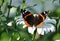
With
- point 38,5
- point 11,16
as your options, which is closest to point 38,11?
point 38,5

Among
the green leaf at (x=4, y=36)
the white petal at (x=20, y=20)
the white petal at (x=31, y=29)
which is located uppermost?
the white petal at (x=20, y=20)

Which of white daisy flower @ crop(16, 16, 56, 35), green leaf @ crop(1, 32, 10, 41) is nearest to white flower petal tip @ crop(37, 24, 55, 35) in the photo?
white daisy flower @ crop(16, 16, 56, 35)

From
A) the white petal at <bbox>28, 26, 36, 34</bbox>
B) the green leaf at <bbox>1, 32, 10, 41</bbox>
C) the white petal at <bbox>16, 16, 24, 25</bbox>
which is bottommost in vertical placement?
the green leaf at <bbox>1, 32, 10, 41</bbox>

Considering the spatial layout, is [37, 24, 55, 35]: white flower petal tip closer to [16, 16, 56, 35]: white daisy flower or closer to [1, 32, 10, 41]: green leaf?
[16, 16, 56, 35]: white daisy flower

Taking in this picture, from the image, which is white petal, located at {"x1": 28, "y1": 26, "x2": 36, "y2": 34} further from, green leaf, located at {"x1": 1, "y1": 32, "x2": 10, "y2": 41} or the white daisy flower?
green leaf, located at {"x1": 1, "y1": 32, "x2": 10, "y2": 41}

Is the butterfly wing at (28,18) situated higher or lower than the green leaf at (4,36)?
higher

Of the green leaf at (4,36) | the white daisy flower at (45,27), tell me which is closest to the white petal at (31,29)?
the white daisy flower at (45,27)

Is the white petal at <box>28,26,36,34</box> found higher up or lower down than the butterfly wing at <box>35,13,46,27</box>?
lower down

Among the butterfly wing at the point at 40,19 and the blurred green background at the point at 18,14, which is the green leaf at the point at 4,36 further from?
the butterfly wing at the point at 40,19

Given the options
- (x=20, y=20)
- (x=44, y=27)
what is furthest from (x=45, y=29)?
(x=20, y=20)

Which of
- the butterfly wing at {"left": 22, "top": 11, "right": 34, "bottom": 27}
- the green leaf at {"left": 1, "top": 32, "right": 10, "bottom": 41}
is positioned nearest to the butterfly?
the butterfly wing at {"left": 22, "top": 11, "right": 34, "bottom": 27}
